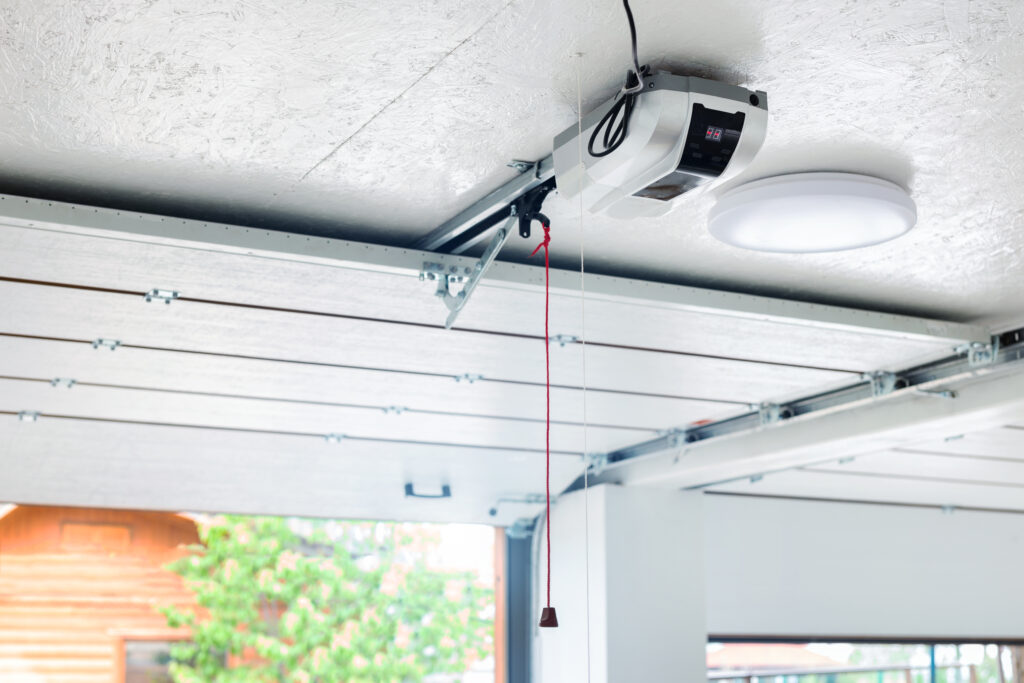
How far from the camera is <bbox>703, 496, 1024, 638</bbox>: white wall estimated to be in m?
7.23

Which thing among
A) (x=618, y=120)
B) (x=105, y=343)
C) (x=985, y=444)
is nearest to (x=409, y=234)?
(x=618, y=120)

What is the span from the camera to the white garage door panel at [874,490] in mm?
6820

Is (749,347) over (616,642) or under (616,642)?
over

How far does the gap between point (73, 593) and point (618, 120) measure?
9695 mm

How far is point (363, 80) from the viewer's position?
2480 mm

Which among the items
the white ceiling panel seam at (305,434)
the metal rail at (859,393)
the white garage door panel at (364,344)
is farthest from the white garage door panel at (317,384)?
the white ceiling panel seam at (305,434)

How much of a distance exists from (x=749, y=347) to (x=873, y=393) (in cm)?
80

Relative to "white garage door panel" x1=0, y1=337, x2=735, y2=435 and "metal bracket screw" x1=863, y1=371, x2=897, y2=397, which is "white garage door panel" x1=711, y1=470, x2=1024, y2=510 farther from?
A: "metal bracket screw" x1=863, y1=371, x2=897, y2=397

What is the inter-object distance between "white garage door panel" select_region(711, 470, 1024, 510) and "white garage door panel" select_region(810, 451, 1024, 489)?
18cm

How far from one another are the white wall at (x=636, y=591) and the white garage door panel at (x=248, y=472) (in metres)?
0.40

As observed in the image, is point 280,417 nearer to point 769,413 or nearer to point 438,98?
point 769,413

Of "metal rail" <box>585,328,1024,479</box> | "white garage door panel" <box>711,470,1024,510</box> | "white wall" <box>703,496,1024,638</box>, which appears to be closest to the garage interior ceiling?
"metal rail" <box>585,328,1024,479</box>

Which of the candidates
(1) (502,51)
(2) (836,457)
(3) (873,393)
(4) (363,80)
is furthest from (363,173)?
(2) (836,457)

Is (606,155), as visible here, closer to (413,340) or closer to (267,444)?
(413,340)
